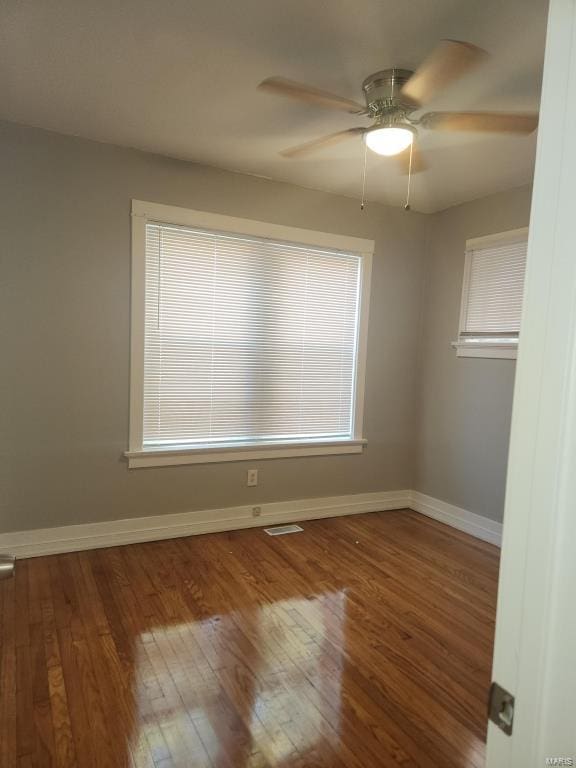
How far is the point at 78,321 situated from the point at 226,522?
173 centimetres

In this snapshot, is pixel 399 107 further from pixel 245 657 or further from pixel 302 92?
pixel 245 657

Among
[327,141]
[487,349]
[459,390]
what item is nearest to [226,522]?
[459,390]

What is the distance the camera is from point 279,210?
3430 mm

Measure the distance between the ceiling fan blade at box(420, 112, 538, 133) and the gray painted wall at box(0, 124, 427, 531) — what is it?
158cm

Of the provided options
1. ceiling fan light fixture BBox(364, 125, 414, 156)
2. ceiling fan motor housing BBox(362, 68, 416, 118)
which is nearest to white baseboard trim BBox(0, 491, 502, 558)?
ceiling fan light fixture BBox(364, 125, 414, 156)

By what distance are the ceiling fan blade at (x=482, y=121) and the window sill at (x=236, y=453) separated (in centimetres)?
234

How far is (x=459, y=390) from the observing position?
376cm

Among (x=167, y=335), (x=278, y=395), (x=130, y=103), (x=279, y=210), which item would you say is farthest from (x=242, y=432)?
(x=130, y=103)

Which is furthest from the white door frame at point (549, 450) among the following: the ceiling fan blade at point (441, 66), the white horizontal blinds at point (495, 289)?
the white horizontal blinds at point (495, 289)

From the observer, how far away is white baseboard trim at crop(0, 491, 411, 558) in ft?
9.42

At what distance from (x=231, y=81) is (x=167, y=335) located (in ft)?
5.21

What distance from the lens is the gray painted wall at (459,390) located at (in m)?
3.42

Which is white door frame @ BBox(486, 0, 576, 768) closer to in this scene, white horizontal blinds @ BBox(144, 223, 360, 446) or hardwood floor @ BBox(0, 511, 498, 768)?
hardwood floor @ BBox(0, 511, 498, 768)

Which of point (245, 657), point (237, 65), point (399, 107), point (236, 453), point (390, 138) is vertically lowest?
point (245, 657)
